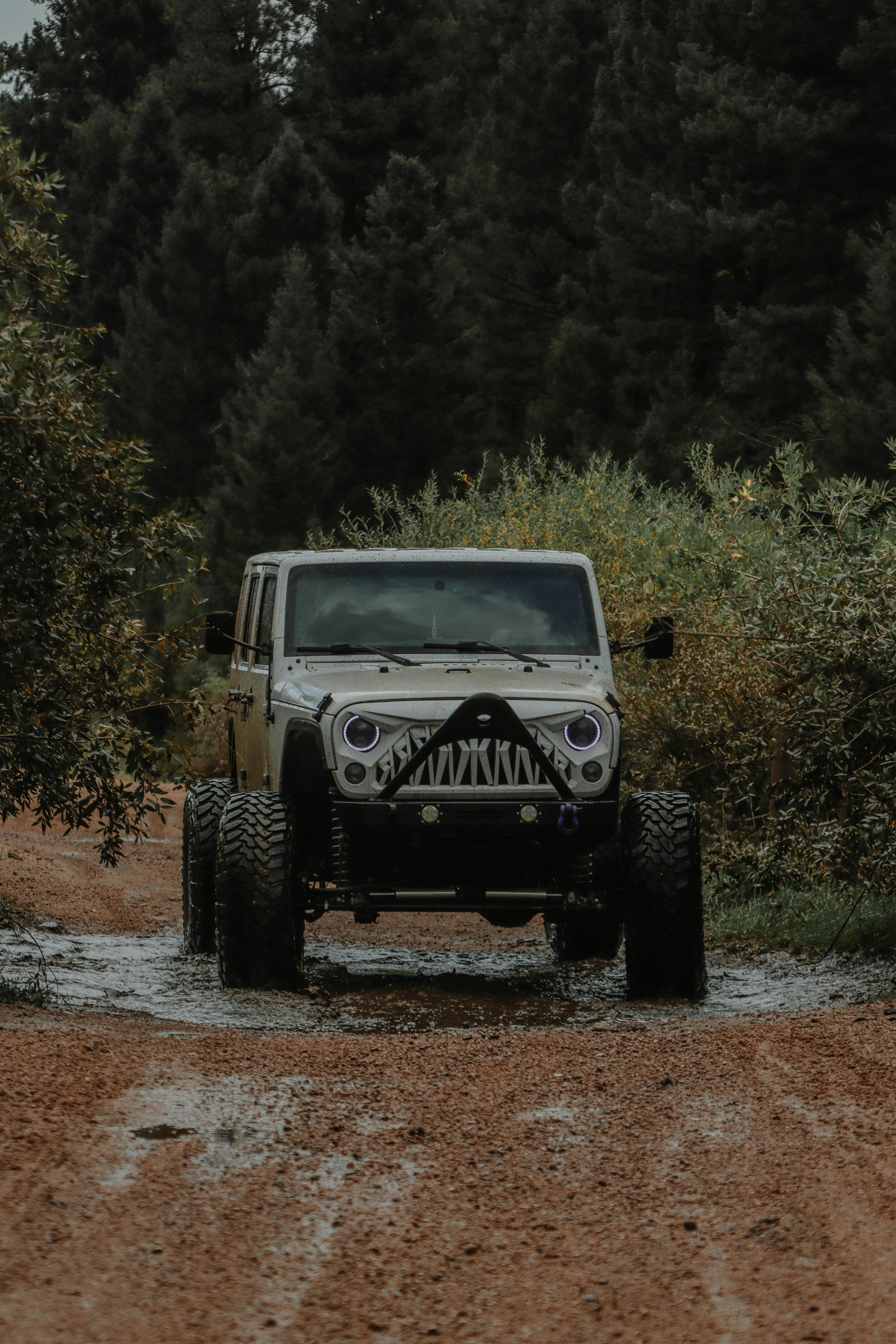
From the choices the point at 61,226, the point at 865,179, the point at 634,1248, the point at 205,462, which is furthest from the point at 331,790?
the point at 61,226

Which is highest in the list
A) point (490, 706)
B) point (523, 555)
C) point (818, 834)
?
point (523, 555)

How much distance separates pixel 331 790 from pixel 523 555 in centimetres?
192

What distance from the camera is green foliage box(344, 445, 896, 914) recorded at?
328 inches

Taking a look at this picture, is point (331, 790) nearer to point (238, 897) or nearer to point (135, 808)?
point (238, 897)

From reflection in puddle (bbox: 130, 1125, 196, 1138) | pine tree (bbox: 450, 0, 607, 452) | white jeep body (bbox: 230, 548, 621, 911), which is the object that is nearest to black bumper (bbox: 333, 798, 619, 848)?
white jeep body (bbox: 230, 548, 621, 911)

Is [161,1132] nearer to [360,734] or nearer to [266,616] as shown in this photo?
[360,734]

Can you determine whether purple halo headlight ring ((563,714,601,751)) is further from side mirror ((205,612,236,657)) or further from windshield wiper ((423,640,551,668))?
side mirror ((205,612,236,657))

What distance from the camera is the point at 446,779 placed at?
737 cm

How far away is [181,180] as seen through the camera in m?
42.1

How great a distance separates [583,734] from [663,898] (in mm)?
869

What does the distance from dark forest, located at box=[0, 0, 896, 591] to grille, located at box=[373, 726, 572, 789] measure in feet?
68.4

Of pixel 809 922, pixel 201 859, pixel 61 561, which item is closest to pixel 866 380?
pixel 809 922

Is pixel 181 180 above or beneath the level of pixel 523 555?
above

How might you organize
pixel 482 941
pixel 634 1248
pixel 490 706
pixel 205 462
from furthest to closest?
pixel 205 462
pixel 482 941
pixel 490 706
pixel 634 1248
